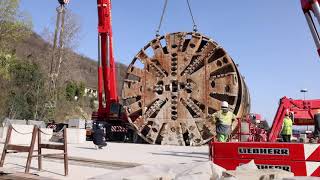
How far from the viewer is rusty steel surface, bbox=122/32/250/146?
68.2ft

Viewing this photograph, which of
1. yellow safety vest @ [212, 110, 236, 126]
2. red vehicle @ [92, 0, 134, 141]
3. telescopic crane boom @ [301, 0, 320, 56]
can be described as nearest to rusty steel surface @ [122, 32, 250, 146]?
red vehicle @ [92, 0, 134, 141]

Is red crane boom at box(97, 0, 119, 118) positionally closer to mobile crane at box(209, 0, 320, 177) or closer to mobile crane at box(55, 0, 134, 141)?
mobile crane at box(55, 0, 134, 141)

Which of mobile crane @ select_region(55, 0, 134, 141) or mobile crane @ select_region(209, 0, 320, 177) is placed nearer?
mobile crane @ select_region(209, 0, 320, 177)

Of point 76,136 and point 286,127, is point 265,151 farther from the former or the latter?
point 76,136

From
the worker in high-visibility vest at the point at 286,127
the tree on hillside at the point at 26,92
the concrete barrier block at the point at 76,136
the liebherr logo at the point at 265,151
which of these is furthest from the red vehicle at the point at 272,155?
the tree on hillside at the point at 26,92

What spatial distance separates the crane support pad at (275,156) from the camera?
7.39 meters

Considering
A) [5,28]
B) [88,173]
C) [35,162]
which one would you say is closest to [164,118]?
[35,162]

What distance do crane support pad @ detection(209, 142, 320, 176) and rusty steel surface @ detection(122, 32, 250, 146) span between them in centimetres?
1227

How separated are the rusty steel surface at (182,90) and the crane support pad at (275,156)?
12.3 metres

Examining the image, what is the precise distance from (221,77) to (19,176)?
559 inches

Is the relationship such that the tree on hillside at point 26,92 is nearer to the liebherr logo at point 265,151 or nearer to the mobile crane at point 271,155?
the mobile crane at point 271,155

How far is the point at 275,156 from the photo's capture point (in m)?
7.63

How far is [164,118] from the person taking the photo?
70.7ft

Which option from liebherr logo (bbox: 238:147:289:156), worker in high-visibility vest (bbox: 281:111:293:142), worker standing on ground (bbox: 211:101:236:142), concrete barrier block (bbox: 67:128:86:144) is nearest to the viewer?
liebherr logo (bbox: 238:147:289:156)
